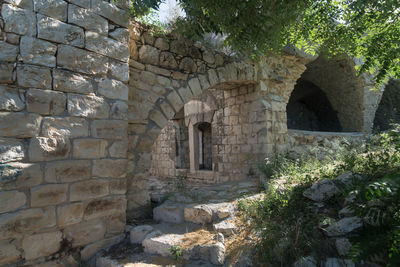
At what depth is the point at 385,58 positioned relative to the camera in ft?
9.70

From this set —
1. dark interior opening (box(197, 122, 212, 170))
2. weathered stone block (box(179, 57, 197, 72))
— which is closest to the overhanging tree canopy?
weathered stone block (box(179, 57, 197, 72))

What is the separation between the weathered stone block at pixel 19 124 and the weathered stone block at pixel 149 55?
1.56m

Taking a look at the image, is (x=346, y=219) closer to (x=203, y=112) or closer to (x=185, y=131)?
(x=203, y=112)

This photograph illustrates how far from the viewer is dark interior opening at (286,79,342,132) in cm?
980

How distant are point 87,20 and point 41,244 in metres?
2.06

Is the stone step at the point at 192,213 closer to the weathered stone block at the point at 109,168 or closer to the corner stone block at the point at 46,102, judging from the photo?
the weathered stone block at the point at 109,168

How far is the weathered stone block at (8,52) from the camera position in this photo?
1.88 m

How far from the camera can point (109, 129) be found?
2.46 meters

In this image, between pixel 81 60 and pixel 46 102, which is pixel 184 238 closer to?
pixel 46 102

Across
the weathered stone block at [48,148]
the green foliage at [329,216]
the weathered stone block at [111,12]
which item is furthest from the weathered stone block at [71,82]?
the green foliage at [329,216]

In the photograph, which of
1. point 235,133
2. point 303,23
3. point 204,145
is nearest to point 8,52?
point 303,23

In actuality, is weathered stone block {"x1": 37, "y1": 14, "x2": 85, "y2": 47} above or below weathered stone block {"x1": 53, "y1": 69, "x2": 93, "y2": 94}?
above

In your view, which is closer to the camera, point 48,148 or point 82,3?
point 48,148

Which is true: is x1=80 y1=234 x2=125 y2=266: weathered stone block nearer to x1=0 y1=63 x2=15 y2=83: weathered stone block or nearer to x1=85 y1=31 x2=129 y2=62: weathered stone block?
x1=0 y1=63 x2=15 y2=83: weathered stone block
